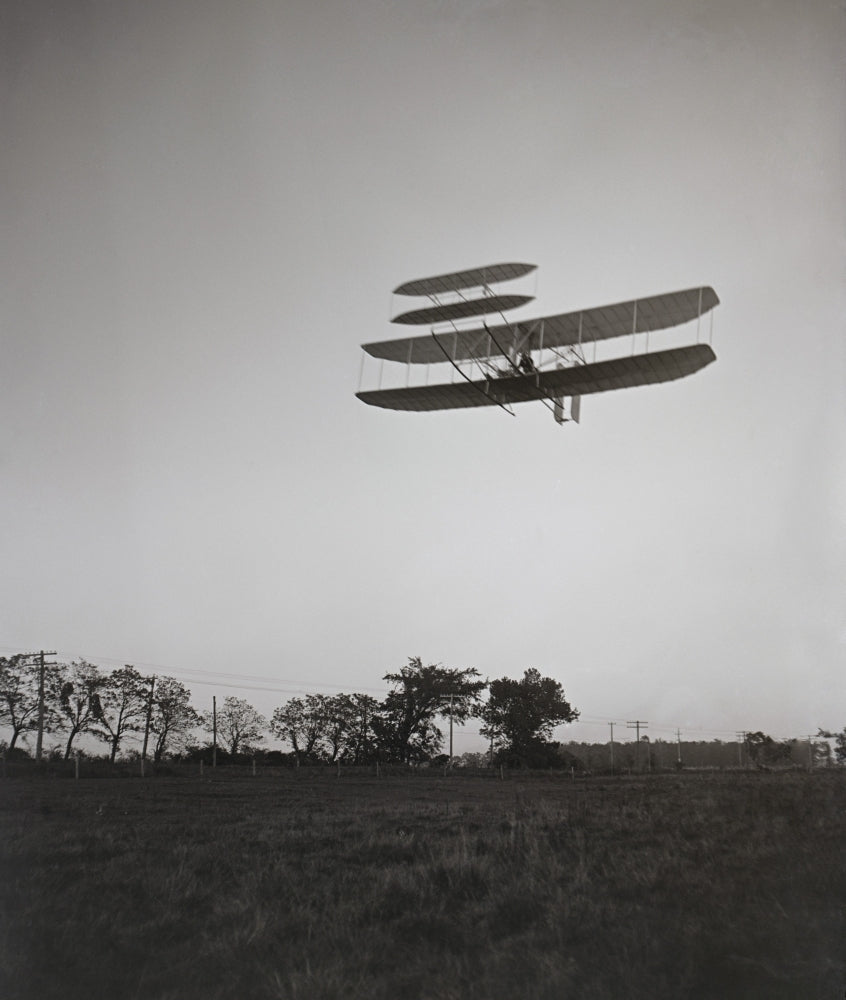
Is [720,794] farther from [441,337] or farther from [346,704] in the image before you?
[346,704]

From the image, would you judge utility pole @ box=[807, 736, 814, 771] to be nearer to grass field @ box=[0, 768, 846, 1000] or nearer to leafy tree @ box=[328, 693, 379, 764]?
grass field @ box=[0, 768, 846, 1000]

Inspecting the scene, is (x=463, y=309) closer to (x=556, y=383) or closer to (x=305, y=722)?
(x=556, y=383)

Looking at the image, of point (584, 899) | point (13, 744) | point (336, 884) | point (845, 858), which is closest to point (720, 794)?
point (845, 858)

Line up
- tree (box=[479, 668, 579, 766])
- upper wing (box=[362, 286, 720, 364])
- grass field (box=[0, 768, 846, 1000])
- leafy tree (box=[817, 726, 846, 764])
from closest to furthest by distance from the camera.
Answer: grass field (box=[0, 768, 846, 1000])
leafy tree (box=[817, 726, 846, 764])
upper wing (box=[362, 286, 720, 364])
tree (box=[479, 668, 579, 766])

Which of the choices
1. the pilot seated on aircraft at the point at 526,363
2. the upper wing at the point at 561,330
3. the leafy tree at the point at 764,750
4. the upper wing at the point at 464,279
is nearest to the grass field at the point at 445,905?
the leafy tree at the point at 764,750

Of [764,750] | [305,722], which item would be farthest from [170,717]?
[764,750]

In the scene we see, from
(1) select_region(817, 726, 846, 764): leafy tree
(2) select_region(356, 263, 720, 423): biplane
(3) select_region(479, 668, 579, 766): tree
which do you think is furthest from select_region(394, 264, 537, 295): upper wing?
(3) select_region(479, 668, 579, 766): tree
